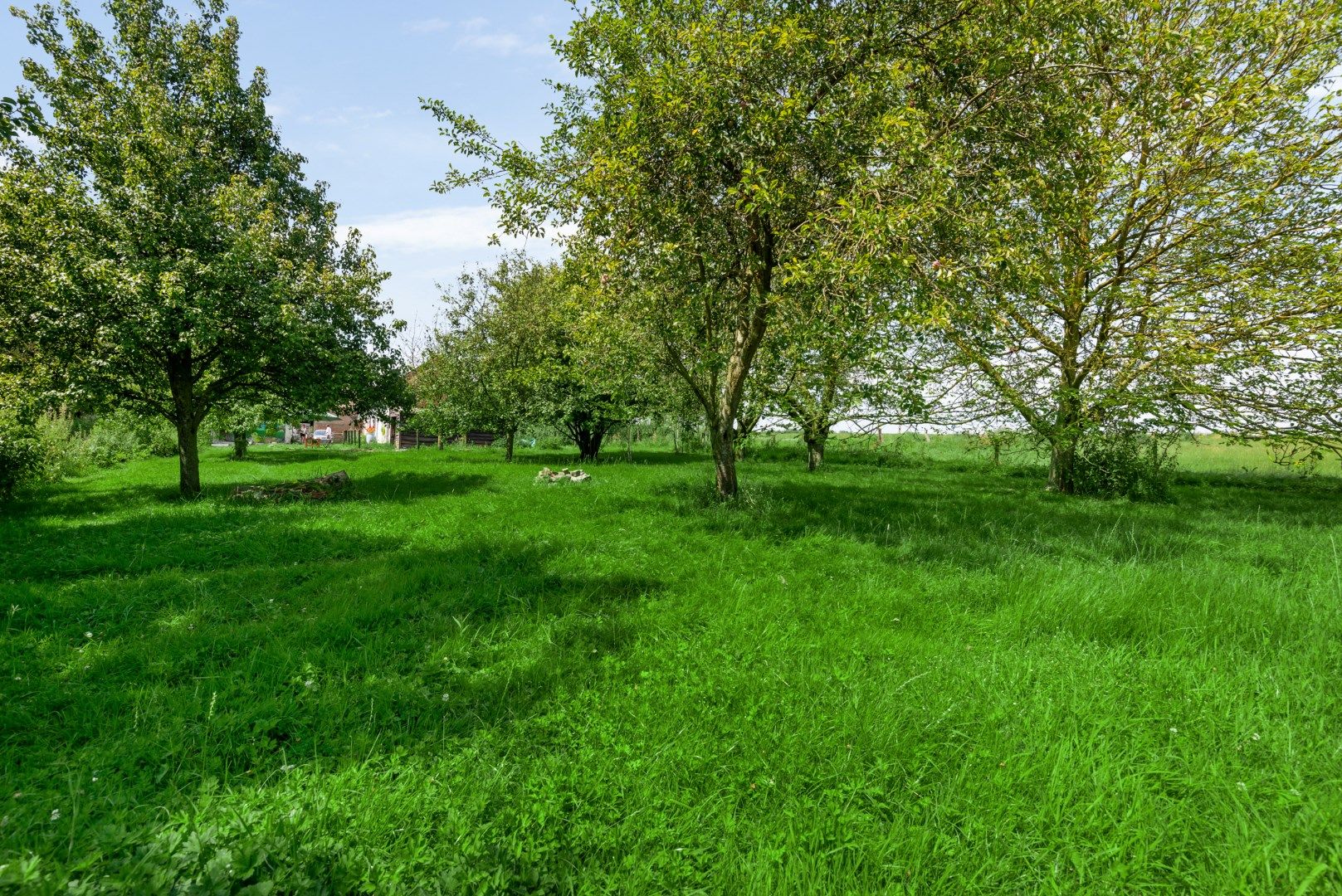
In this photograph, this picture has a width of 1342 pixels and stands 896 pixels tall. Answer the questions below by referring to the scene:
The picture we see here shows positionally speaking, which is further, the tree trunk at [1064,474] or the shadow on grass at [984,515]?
the tree trunk at [1064,474]

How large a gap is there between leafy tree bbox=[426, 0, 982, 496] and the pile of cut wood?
7.91m

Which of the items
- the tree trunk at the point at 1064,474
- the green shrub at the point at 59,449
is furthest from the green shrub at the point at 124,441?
the tree trunk at the point at 1064,474

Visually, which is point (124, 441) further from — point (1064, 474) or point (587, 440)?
point (1064, 474)

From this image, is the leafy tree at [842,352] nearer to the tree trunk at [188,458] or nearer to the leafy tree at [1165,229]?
the leafy tree at [1165,229]

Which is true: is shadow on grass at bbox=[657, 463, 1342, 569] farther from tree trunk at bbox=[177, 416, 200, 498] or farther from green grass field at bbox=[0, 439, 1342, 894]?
tree trunk at bbox=[177, 416, 200, 498]

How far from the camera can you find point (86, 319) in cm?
1102

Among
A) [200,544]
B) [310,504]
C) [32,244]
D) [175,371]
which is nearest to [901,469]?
[310,504]

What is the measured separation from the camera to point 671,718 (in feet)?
11.4

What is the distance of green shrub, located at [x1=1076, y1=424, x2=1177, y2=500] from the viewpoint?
45.9 feet

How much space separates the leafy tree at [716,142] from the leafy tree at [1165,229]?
1.80m

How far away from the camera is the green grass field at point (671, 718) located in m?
2.41

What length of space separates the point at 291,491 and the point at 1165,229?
20960mm

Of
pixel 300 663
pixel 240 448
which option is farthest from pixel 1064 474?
pixel 240 448

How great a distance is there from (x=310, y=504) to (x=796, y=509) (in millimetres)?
9987
